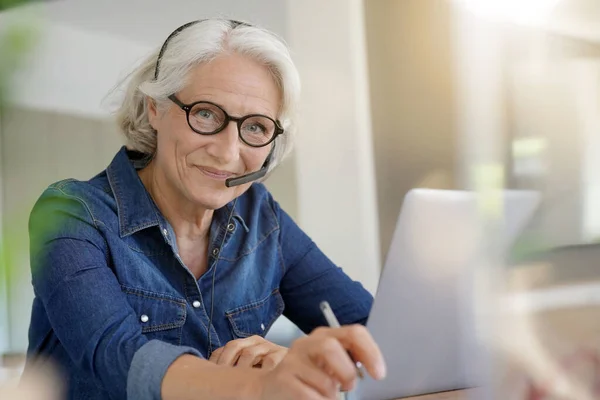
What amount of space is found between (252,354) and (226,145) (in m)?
0.46

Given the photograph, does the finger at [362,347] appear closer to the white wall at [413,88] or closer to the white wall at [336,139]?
the white wall at [413,88]

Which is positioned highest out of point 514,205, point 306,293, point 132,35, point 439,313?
point 132,35

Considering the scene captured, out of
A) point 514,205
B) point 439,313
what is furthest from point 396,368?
point 514,205

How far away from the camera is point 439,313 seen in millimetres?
939

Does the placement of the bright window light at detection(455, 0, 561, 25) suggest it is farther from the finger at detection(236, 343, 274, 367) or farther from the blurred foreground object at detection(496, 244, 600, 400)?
the finger at detection(236, 343, 274, 367)

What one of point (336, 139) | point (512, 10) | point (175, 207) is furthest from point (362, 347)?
point (336, 139)

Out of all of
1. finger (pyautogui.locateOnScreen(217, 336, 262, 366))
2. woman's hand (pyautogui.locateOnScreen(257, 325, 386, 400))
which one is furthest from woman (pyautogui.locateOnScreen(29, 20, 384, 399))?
woman's hand (pyautogui.locateOnScreen(257, 325, 386, 400))

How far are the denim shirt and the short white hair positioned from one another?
138 millimetres

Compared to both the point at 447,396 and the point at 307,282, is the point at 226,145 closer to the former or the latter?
the point at 307,282

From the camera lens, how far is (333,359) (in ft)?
2.21

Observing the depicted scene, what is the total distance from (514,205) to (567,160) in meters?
1.27

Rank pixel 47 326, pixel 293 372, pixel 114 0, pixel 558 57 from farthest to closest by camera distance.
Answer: pixel 114 0
pixel 558 57
pixel 47 326
pixel 293 372

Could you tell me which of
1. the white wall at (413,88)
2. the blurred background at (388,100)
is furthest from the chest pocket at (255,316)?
the white wall at (413,88)

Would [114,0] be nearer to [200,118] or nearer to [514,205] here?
[200,118]
